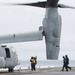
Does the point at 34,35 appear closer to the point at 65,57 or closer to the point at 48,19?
the point at 48,19

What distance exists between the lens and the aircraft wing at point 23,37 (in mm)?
25952

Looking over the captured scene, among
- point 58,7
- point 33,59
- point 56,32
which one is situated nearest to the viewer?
point 56,32

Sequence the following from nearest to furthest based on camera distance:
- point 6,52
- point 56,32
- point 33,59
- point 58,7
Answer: point 56,32 < point 58,7 < point 6,52 < point 33,59

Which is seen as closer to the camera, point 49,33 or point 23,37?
point 49,33

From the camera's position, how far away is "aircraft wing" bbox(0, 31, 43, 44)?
2595 cm

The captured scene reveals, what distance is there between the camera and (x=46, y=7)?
27.3 metres

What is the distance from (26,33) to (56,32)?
228 cm

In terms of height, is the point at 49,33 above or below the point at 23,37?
above

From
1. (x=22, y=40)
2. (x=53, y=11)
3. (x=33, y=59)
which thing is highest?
(x=53, y=11)

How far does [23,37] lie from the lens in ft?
86.9

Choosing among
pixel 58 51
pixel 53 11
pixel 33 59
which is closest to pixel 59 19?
pixel 53 11

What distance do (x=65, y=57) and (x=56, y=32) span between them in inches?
523

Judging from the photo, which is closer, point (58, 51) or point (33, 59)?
point (58, 51)

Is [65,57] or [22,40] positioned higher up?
[22,40]
